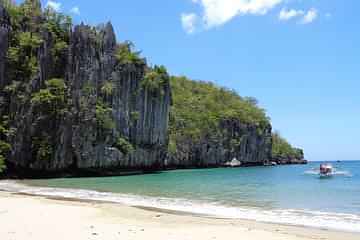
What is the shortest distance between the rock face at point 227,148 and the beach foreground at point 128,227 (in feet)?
189

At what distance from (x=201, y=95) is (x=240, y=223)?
271ft

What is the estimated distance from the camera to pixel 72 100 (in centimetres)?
4303

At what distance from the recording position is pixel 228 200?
66.4 feet

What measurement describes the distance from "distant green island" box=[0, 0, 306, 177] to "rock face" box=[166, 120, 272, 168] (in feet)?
58.0

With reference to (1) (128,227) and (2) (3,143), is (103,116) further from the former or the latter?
(1) (128,227)

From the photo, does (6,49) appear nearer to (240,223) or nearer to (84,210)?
(84,210)

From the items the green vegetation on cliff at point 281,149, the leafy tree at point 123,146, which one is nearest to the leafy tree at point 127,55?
the leafy tree at point 123,146


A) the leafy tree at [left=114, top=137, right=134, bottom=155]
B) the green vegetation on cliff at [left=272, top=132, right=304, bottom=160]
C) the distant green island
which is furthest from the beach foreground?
the green vegetation on cliff at [left=272, top=132, right=304, bottom=160]

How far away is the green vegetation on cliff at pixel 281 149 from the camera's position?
385 feet

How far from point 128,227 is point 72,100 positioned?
1326 inches

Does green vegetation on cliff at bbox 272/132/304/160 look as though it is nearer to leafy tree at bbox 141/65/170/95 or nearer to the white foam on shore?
leafy tree at bbox 141/65/170/95

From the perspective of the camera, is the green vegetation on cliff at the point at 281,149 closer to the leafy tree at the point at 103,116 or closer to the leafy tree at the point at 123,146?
the leafy tree at the point at 123,146

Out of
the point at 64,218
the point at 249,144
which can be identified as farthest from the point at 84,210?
the point at 249,144

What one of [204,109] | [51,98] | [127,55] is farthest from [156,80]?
[204,109]
